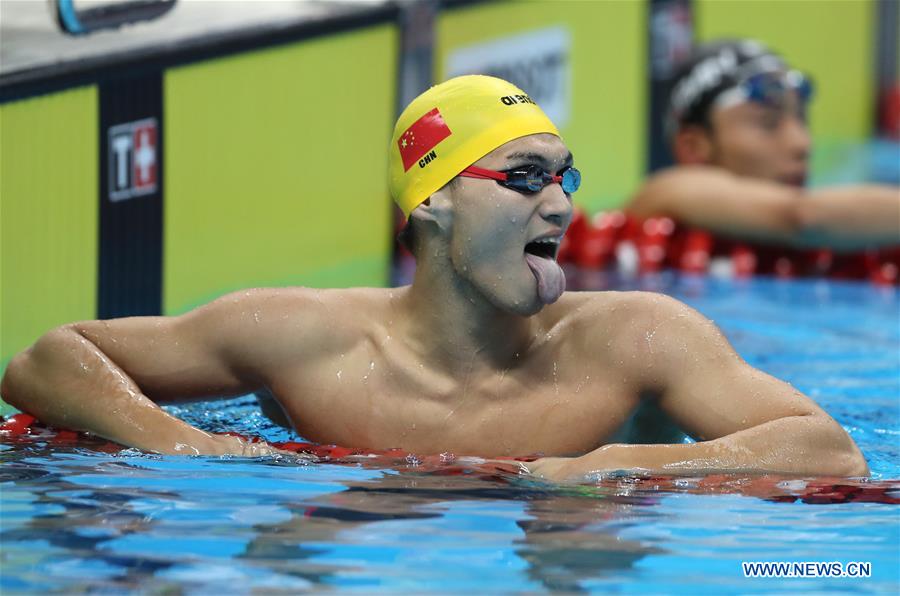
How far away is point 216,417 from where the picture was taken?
4.64m

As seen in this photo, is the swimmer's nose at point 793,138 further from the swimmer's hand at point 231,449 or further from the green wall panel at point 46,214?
the swimmer's hand at point 231,449

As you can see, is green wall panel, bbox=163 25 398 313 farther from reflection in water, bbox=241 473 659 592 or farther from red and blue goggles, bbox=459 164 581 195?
reflection in water, bbox=241 473 659 592

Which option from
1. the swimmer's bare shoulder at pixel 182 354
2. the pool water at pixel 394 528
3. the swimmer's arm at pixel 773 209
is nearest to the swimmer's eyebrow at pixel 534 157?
the swimmer's bare shoulder at pixel 182 354

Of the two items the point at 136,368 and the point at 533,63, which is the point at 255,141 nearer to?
the point at 533,63

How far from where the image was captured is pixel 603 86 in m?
9.40

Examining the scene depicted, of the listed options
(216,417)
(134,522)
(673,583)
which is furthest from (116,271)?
(673,583)

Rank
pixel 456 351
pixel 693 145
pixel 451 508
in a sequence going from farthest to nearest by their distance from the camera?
pixel 693 145
pixel 456 351
pixel 451 508

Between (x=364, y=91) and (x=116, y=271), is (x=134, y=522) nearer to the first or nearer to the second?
(x=116, y=271)

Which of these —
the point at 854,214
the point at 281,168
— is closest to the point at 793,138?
the point at 854,214

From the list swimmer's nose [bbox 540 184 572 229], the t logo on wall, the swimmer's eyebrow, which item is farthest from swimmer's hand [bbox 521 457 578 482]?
the t logo on wall

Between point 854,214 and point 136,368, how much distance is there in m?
4.25

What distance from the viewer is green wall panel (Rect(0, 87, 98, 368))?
17.1ft

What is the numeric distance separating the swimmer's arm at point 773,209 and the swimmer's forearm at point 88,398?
13.8 feet

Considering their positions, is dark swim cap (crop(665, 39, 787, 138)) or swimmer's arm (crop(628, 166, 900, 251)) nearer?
swimmer's arm (crop(628, 166, 900, 251))
